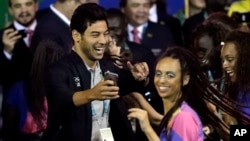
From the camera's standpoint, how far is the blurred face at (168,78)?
20.1 feet

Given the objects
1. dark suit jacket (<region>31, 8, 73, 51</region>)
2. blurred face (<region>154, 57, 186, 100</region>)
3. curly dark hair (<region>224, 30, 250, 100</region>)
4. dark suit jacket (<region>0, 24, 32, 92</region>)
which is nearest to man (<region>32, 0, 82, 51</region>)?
dark suit jacket (<region>31, 8, 73, 51</region>)

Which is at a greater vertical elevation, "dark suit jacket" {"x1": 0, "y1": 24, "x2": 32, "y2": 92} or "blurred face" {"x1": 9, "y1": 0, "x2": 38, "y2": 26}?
"blurred face" {"x1": 9, "y1": 0, "x2": 38, "y2": 26}

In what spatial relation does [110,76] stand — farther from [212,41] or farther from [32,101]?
[212,41]

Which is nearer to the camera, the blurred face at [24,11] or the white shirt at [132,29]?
the blurred face at [24,11]

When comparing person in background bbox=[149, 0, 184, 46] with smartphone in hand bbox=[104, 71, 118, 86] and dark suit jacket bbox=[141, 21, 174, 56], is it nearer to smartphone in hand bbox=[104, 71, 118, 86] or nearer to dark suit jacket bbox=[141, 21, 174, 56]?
dark suit jacket bbox=[141, 21, 174, 56]

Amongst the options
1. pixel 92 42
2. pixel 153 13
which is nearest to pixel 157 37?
pixel 153 13

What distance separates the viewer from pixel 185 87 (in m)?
6.18

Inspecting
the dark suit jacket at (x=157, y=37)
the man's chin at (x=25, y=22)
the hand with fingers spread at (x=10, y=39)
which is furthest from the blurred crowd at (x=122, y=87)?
the dark suit jacket at (x=157, y=37)

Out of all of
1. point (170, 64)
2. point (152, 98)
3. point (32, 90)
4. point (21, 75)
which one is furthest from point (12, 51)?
point (170, 64)

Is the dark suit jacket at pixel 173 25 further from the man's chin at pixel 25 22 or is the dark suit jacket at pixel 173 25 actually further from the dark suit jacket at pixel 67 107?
the dark suit jacket at pixel 67 107

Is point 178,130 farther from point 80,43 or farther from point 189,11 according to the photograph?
point 189,11

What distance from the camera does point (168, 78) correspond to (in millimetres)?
6180

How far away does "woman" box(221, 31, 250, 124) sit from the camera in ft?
20.5

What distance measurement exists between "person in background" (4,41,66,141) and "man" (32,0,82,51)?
446 millimetres
